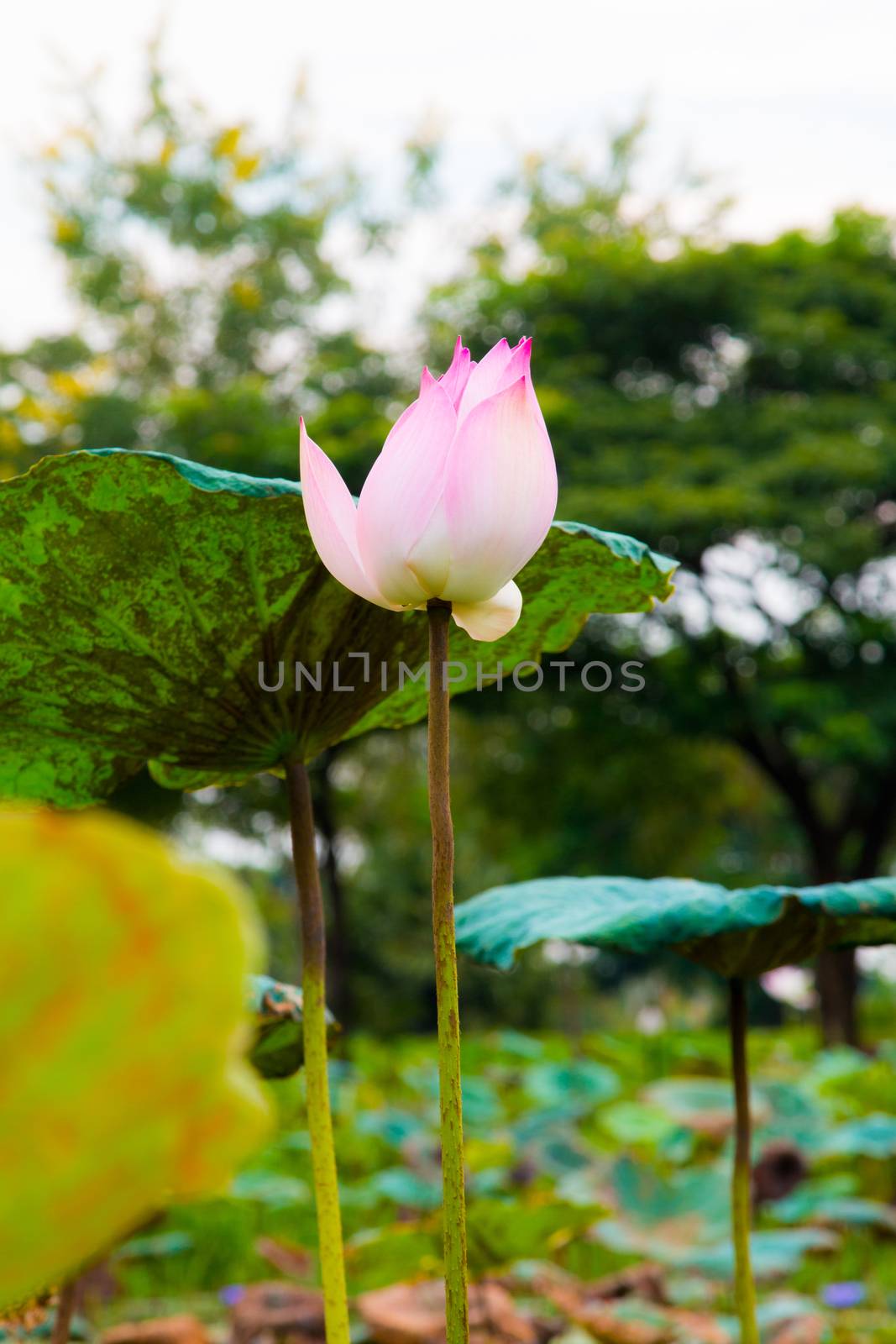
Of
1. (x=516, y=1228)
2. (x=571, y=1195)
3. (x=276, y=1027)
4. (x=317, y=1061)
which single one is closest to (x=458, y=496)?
(x=317, y=1061)

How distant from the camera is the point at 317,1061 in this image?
0.59 meters

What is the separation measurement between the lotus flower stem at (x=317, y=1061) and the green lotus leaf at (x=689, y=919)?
129 millimetres

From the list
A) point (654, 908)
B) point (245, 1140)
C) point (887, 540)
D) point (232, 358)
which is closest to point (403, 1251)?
point (654, 908)

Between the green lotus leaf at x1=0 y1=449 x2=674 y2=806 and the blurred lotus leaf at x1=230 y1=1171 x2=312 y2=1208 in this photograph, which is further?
the blurred lotus leaf at x1=230 y1=1171 x2=312 y2=1208

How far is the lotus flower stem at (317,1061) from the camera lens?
0.55 m

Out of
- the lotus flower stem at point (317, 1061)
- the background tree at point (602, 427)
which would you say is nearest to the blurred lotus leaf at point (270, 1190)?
the lotus flower stem at point (317, 1061)

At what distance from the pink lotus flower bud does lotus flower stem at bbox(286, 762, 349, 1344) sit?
18cm

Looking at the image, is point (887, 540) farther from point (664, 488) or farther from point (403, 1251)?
point (403, 1251)

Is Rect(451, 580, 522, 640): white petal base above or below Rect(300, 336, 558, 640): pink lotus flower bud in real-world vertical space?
below

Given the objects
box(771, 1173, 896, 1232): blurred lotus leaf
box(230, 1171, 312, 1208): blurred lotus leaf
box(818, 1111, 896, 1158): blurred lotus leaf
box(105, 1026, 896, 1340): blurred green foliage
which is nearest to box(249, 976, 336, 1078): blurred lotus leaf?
box(105, 1026, 896, 1340): blurred green foliage

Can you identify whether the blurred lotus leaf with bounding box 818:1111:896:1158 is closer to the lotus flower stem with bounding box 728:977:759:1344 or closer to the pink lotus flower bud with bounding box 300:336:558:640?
the lotus flower stem with bounding box 728:977:759:1344

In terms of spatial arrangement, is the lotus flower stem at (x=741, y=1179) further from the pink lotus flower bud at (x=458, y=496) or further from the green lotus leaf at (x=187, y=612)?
the pink lotus flower bud at (x=458, y=496)

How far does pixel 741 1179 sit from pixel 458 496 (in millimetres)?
546

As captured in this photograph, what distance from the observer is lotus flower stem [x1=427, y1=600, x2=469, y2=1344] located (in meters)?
0.46
